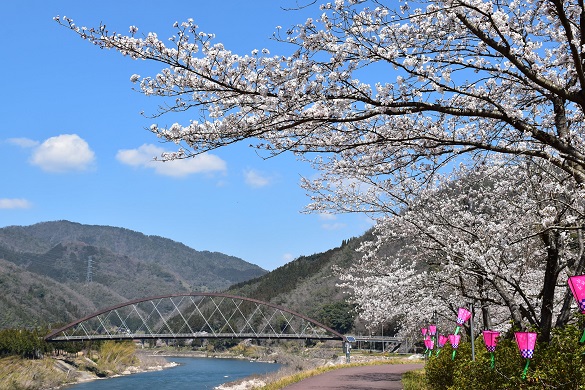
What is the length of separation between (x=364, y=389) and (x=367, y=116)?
37.9 ft

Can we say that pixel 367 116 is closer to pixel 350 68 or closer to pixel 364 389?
pixel 350 68

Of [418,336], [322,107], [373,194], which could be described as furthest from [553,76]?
[418,336]

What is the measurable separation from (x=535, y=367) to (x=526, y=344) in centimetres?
34

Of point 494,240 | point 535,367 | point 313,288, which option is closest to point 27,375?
point 494,240

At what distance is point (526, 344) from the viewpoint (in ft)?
21.1

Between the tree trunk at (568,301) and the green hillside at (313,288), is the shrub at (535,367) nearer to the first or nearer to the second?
the tree trunk at (568,301)

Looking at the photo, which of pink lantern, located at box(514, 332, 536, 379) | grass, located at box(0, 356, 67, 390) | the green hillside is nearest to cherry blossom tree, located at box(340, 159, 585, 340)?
pink lantern, located at box(514, 332, 536, 379)

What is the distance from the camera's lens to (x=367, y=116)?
4977mm

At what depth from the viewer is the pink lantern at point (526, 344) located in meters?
6.38

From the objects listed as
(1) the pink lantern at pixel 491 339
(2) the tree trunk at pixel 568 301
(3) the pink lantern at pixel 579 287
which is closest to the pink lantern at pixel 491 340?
(1) the pink lantern at pixel 491 339

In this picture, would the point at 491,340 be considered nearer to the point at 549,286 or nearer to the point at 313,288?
the point at 549,286

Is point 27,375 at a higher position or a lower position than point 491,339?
lower

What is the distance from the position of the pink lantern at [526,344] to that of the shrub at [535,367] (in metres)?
0.13

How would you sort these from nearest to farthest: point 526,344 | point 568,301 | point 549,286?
1. point 526,344
2. point 568,301
3. point 549,286
